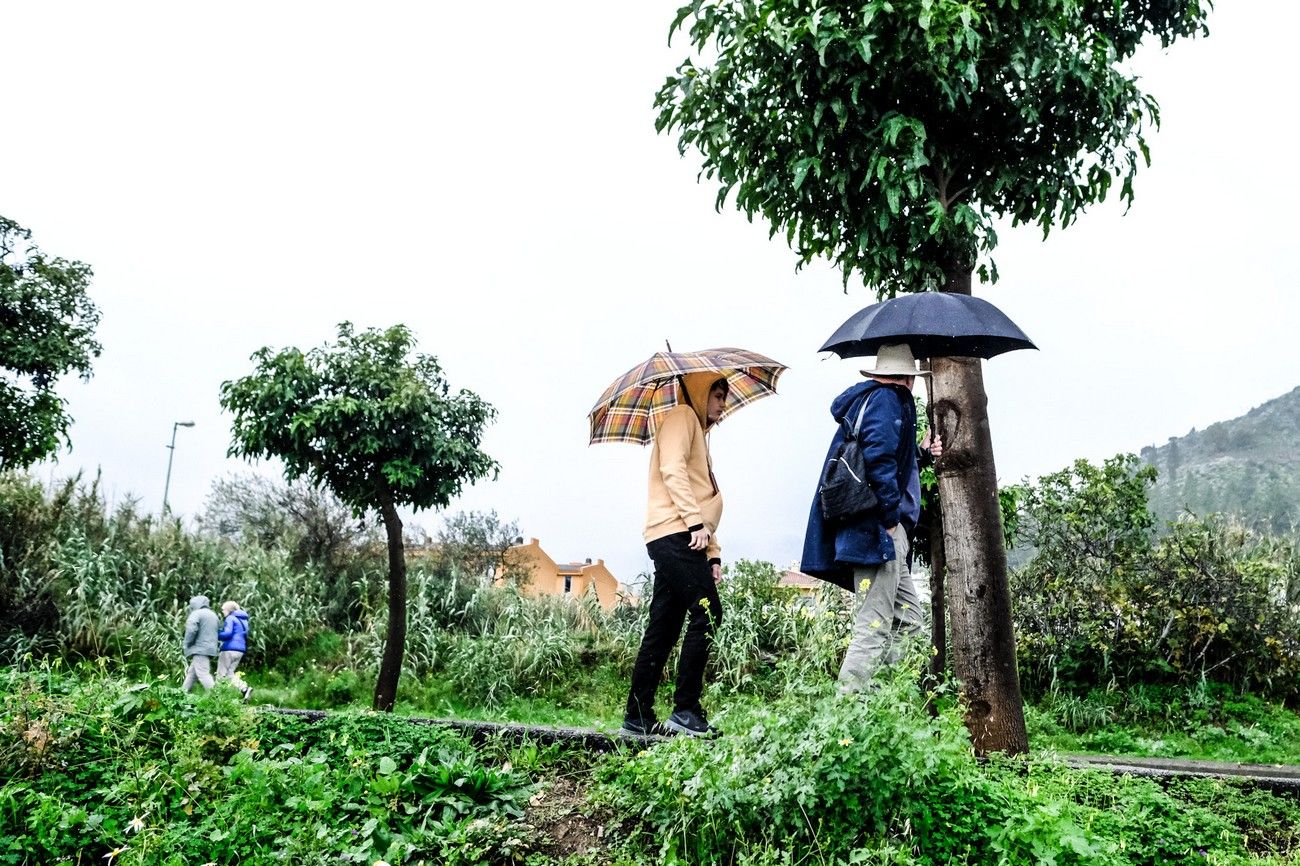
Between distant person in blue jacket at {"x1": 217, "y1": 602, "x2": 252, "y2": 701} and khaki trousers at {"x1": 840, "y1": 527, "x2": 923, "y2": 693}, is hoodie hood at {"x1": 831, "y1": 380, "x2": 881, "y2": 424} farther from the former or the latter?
distant person in blue jacket at {"x1": 217, "y1": 602, "x2": 252, "y2": 701}

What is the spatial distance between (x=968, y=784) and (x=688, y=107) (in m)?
5.61

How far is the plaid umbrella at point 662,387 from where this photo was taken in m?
5.54

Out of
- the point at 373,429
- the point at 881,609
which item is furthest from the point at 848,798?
the point at 373,429

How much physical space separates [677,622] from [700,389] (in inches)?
54.0

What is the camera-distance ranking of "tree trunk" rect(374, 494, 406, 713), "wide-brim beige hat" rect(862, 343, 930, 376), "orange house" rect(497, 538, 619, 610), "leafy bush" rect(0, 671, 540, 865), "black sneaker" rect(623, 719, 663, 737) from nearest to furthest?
"leafy bush" rect(0, 671, 540, 865) < "black sneaker" rect(623, 719, 663, 737) < "wide-brim beige hat" rect(862, 343, 930, 376) < "tree trunk" rect(374, 494, 406, 713) < "orange house" rect(497, 538, 619, 610)

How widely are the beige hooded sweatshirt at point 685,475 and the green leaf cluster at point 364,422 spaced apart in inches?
274

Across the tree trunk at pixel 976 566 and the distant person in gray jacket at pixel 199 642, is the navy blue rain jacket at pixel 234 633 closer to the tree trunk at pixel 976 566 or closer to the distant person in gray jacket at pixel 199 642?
the distant person in gray jacket at pixel 199 642

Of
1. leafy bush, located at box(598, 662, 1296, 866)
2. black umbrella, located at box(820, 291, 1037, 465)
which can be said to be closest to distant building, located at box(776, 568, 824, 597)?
black umbrella, located at box(820, 291, 1037, 465)

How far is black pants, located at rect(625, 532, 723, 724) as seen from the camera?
17.9 feet

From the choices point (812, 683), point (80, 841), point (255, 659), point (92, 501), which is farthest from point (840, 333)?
point (92, 501)

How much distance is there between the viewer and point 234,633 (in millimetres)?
13258

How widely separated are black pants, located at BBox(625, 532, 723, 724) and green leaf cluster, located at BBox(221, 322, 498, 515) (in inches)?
278

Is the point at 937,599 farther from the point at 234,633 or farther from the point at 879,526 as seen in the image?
the point at 234,633

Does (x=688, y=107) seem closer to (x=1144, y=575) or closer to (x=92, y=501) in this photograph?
(x=1144, y=575)
